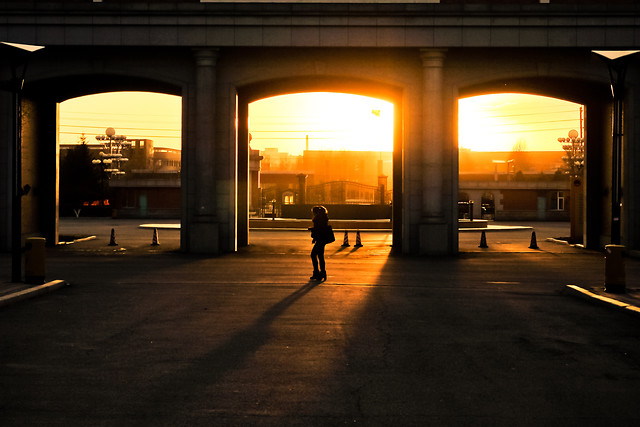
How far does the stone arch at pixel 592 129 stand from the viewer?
74.4 feet

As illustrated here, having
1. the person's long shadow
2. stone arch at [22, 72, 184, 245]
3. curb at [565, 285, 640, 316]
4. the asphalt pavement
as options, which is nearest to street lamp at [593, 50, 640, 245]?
curb at [565, 285, 640, 316]

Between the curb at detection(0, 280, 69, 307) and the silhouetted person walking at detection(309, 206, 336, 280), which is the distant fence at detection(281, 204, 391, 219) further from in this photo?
the curb at detection(0, 280, 69, 307)

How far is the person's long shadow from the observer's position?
579 cm

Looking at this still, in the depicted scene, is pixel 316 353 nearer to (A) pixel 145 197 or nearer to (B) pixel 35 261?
(B) pixel 35 261

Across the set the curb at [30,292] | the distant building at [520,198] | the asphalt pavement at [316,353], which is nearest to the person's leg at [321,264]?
the asphalt pavement at [316,353]

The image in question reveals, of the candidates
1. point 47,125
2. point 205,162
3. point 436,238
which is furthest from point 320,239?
point 47,125

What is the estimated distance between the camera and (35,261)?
40.2 feet

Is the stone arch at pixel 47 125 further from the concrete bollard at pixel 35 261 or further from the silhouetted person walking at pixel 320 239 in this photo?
the concrete bollard at pixel 35 261

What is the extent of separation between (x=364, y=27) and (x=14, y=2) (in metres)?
11.3

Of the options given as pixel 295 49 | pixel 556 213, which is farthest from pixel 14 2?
pixel 556 213

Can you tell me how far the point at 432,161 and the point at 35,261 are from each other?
12932 mm

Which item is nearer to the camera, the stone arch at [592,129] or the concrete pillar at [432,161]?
the concrete pillar at [432,161]

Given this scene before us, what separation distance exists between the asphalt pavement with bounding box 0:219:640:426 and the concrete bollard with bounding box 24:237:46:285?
26.6 inches

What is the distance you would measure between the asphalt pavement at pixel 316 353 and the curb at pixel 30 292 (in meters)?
0.13
